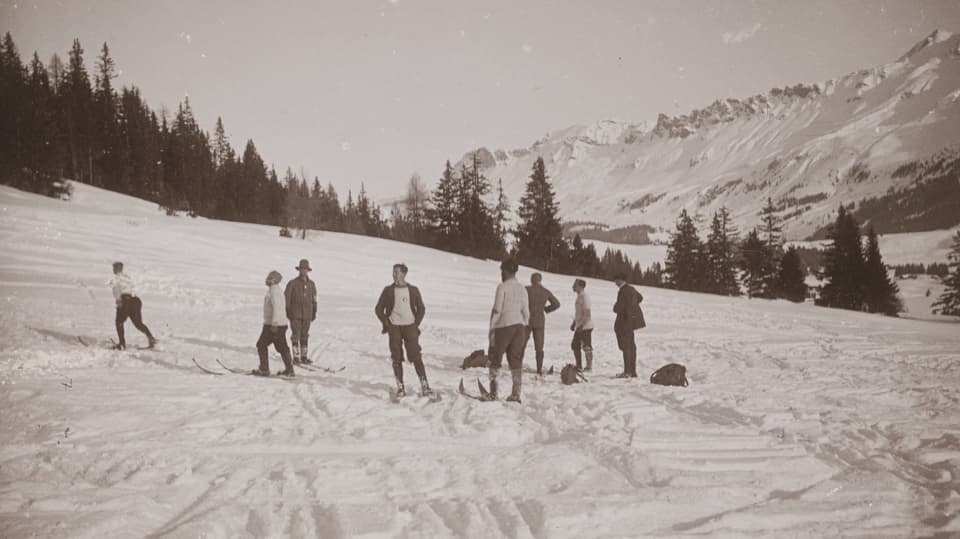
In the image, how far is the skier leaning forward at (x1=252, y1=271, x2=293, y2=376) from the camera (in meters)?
9.05

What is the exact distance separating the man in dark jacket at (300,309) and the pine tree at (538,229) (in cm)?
4248

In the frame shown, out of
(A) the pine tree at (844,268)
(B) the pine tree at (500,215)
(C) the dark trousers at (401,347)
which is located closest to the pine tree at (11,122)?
(C) the dark trousers at (401,347)

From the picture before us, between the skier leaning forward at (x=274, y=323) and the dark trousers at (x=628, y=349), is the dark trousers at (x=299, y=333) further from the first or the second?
the dark trousers at (x=628, y=349)

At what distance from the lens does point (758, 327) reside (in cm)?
2144

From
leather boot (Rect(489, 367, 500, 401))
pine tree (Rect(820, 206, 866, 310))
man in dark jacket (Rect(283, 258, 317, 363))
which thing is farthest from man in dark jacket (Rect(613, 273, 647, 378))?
pine tree (Rect(820, 206, 866, 310))

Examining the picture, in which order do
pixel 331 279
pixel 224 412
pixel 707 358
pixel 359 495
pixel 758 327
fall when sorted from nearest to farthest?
pixel 359 495
pixel 224 412
pixel 707 358
pixel 758 327
pixel 331 279

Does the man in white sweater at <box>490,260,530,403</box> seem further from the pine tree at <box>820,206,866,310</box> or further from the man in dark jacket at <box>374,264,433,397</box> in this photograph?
the pine tree at <box>820,206,866,310</box>

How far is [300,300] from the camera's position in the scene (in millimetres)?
11094

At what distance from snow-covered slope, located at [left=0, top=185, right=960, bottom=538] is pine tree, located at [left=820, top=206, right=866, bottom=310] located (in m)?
37.8

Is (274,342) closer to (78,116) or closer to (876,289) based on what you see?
(876,289)

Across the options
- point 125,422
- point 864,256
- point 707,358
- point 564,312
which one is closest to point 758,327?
point 564,312

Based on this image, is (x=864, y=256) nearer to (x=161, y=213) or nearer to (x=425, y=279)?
(x=425, y=279)

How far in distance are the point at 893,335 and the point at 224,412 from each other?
23306 millimetres

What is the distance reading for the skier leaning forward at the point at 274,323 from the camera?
9.05m
